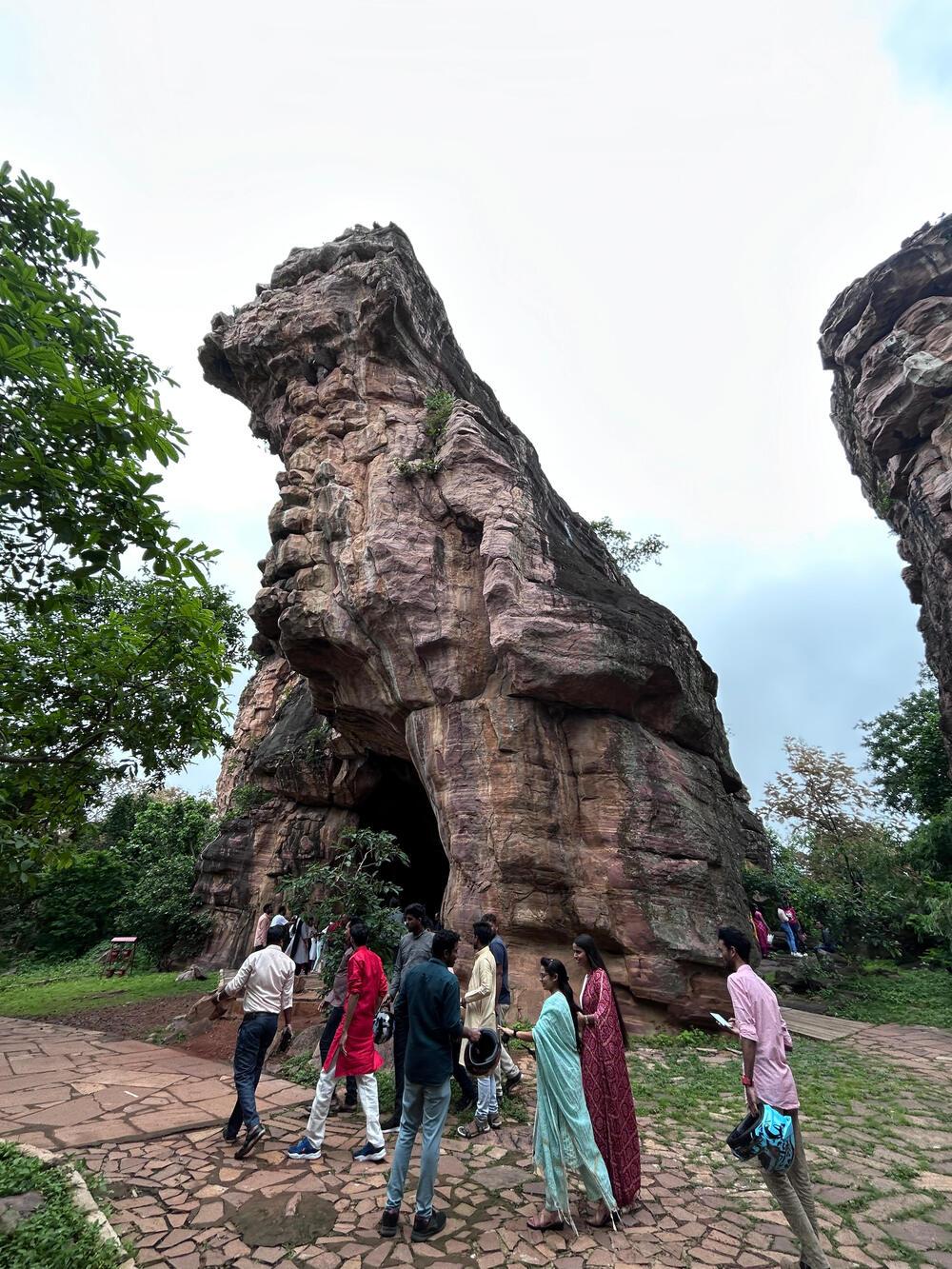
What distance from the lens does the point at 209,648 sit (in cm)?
710

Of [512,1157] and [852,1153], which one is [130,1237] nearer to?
[512,1157]

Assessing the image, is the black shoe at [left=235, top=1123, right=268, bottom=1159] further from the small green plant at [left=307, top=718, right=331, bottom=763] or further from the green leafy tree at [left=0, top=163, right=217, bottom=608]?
the small green plant at [left=307, top=718, right=331, bottom=763]

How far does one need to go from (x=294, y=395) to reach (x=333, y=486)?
3872 millimetres

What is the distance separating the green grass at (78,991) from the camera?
11.3 m

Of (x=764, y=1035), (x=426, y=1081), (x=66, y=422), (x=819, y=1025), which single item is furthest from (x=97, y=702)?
(x=819, y=1025)

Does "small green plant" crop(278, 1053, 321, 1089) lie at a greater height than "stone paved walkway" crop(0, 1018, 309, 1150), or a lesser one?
greater

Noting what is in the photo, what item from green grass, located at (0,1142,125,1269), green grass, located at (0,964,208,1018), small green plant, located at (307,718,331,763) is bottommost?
green grass, located at (0,964,208,1018)

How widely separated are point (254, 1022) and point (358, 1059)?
2.98ft

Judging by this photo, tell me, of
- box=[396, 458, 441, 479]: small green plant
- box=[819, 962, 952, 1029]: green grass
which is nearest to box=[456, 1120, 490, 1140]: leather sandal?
box=[819, 962, 952, 1029]: green grass

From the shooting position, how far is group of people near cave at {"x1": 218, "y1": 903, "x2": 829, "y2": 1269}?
354 centimetres

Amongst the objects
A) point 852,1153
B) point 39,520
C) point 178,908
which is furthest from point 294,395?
point 852,1153

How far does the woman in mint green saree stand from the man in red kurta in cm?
144

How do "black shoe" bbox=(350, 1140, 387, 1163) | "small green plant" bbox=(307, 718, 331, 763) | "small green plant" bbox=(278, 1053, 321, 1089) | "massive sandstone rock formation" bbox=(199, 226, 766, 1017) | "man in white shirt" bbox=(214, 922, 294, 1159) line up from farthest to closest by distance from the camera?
"small green plant" bbox=(307, 718, 331, 763)
"massive sandstone rock formation" bbox=(199, 226, 766, 1017)
"small green plant" bbox=(278, 1053, 321, 1089)
"man in white shirt" bbox=(214, 922, 294, 1159)
"black shoe" bbox=(350, 1140, 387, 1163)

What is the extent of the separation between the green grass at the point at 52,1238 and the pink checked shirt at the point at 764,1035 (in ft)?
11.5
